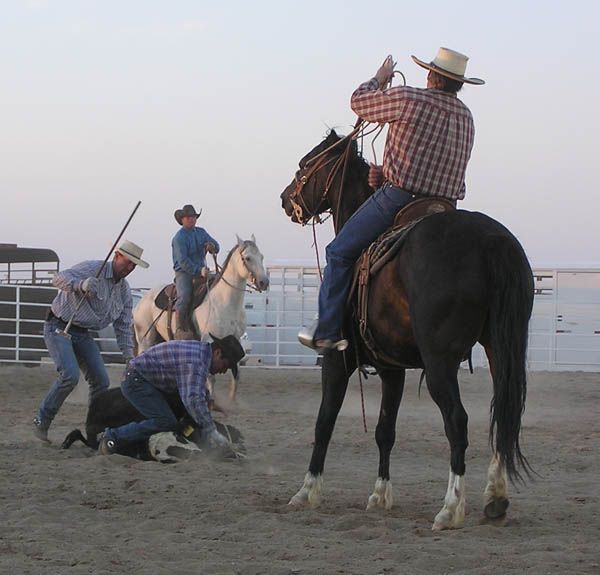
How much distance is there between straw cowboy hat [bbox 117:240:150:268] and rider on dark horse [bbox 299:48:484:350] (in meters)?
3.19

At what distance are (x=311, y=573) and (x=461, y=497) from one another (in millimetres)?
1328

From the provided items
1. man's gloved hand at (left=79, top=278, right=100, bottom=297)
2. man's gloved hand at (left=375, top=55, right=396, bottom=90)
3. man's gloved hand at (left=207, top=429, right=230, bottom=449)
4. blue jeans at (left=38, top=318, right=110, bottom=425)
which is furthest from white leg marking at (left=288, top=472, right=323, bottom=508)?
man's gloved hand at (left=79, top=278, right=100, bottom=297)

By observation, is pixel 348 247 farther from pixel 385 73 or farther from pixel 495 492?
pixel 495 492

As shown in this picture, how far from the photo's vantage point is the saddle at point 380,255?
5867mm

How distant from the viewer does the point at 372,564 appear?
15.1 feet

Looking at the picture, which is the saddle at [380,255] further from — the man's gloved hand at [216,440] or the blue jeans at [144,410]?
the blue jeans at [144,410]

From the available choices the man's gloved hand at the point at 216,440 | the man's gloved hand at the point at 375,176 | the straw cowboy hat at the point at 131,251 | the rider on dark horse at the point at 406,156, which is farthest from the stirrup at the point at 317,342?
the straw cowboy hat at the point at 131,251

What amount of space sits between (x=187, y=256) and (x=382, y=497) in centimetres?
794

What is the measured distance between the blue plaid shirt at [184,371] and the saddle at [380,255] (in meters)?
1.75

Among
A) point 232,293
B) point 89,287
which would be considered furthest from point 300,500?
point 232,293

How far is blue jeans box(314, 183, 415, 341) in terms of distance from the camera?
6.12 meters

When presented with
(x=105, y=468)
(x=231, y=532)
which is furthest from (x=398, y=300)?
(x=105, y=468)

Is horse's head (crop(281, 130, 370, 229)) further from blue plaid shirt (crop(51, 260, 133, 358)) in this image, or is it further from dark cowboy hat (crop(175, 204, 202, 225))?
dark cowboy hat (crop(175, 204, 202, 225))

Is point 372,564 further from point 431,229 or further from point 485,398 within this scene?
point 485,398
